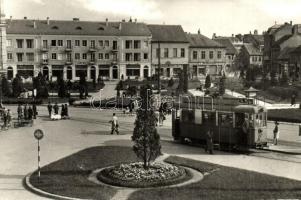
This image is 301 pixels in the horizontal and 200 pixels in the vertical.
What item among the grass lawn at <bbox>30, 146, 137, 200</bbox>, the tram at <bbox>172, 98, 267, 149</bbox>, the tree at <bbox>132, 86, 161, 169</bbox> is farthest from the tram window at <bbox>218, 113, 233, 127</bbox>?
the tree at <bbox>132, 86, 161, 169</bbox>

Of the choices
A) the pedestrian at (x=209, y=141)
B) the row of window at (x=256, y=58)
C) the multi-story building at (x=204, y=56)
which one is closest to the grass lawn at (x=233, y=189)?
the pedestrian at (x=209, y=141)

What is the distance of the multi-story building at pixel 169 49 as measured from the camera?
278 feet

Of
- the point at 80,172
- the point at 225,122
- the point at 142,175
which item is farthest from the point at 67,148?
the point at 142,175

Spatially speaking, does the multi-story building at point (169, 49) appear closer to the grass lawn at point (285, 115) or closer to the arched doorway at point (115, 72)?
the arched doorway at point (115, 72)

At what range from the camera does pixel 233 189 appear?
53.5 ft

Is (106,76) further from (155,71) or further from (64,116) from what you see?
(64,116)

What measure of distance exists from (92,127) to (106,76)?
49000mm

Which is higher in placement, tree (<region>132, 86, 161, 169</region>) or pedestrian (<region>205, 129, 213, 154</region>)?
tree (<region>132, 86, 161, 169</region>)

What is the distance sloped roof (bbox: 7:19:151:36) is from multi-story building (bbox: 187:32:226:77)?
11.2m

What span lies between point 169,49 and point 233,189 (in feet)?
231

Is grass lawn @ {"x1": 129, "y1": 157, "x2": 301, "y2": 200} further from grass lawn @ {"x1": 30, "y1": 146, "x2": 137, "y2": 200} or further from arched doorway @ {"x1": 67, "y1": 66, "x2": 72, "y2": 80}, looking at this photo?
arched doorway @ {"x1": 67, "y1": 66, "x2": 72, "y2": 80}

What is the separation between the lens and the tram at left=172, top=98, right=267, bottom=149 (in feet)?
76.6

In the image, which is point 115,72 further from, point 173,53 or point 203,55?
point 203,55

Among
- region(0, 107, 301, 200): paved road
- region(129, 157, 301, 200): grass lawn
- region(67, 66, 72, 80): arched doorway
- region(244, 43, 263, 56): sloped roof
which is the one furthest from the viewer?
region(244, 43, 263, 56): sloped roof
